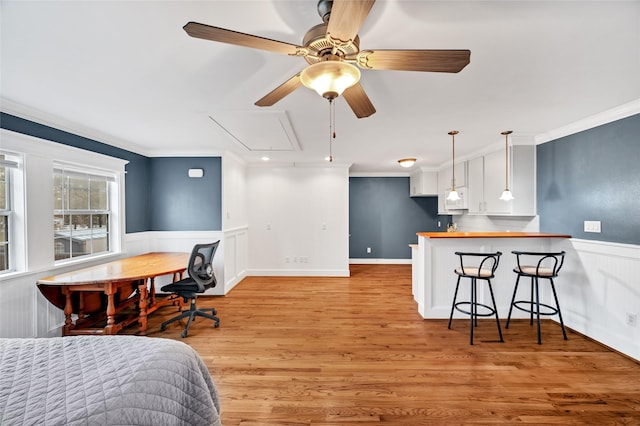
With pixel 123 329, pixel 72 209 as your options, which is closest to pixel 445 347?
pixel 123 329

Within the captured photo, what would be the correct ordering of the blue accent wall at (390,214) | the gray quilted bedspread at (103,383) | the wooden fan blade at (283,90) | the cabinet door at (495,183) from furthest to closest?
the blue accent wall at (390,214) < the cabinet door at (495,183) < the wooden fan blade at (283,90) < the gray quilted bedspread at (103,383)

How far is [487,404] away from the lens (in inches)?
74.0

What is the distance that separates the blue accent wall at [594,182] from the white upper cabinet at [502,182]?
0.35 ft

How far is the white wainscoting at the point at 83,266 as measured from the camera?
96.1 inches

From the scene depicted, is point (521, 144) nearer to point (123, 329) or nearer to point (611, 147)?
point (611, 147)

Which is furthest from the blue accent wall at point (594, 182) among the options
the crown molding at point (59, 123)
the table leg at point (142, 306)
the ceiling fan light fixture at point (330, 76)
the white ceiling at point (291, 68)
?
the crown molding at point (59, 123)

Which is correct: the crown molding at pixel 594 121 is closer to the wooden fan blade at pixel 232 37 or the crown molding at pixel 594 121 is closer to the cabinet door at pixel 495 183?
the cabinet door at pixel 495 183

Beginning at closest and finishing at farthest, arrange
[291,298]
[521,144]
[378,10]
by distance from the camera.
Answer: [378,10], [521,144], [291,298]

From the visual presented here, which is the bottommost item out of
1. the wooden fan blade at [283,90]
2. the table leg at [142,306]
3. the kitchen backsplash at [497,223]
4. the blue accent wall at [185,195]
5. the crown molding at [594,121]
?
the table leg at [142,306]

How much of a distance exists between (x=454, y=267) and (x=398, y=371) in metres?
1.62

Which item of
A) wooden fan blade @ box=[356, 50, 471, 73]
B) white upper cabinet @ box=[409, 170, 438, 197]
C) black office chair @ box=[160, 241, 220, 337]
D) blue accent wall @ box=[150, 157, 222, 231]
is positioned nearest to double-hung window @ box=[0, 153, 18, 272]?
black office chair @ box=[160, 241, 220, 337]

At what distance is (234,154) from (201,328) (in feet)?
9.26

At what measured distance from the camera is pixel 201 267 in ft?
10.4

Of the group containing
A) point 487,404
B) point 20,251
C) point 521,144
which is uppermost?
point 521,144
